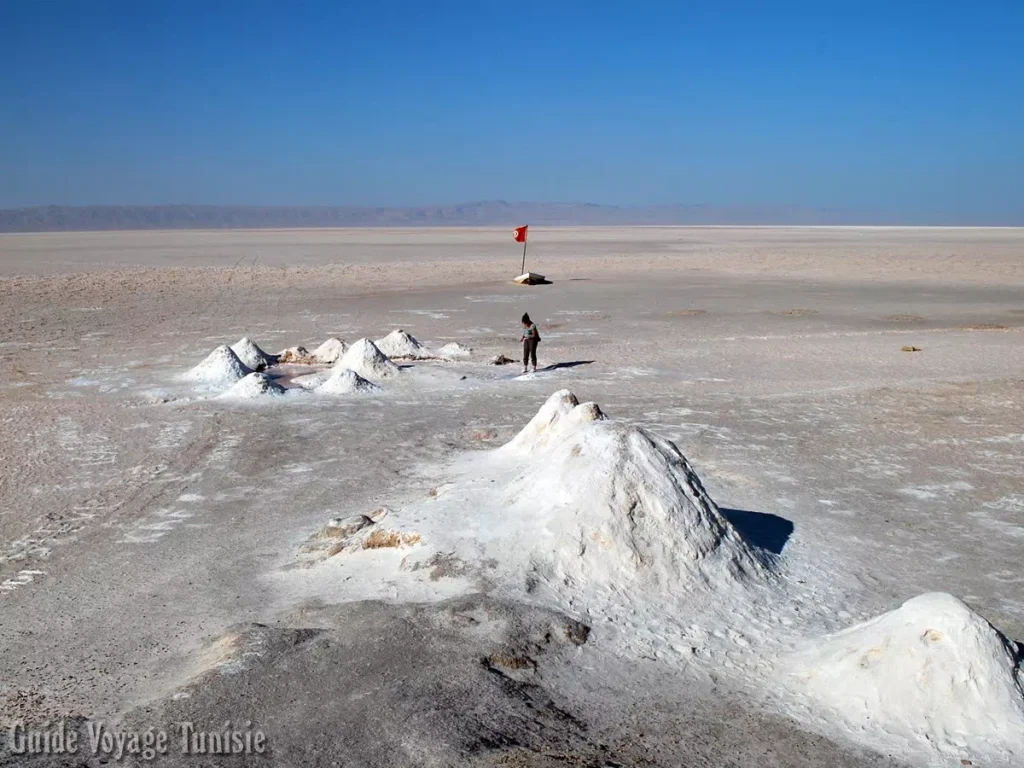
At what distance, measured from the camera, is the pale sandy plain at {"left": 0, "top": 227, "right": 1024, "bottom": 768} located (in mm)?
4914

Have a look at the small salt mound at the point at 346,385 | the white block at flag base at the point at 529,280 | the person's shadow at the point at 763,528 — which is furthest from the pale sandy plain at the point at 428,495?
the white block at flag base at the point at 529,280

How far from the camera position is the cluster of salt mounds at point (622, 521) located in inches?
258

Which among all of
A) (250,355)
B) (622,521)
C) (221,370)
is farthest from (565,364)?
(622,521)

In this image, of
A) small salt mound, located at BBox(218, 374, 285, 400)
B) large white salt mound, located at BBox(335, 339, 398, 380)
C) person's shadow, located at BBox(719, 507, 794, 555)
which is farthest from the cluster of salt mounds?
large white salt mound, located at BBox(335, 339, 398, 380)

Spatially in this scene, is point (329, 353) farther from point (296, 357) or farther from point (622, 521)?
point (622, 521)

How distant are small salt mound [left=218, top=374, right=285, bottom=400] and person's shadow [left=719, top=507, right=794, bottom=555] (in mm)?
7170

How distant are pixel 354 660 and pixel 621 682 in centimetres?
152

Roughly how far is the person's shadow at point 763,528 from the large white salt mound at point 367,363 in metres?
7.12

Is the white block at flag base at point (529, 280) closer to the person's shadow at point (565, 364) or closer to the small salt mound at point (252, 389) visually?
the person's shadow at point (565, 364)

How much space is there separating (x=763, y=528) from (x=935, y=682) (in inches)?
118

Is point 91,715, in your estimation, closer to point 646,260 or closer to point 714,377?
point 714,377

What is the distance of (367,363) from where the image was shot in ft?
47.0

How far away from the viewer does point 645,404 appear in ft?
42.5

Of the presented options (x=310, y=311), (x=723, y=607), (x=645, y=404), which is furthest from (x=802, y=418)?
(x=310, y=311)
